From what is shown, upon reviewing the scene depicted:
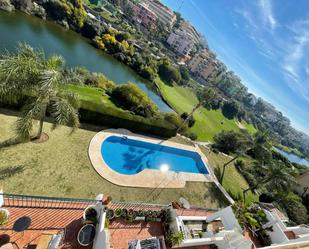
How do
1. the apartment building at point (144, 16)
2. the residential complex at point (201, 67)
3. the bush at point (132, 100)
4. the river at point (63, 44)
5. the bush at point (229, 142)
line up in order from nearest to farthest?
the bush at point (132, 100), the river at point (63, 44), the bush at point (229, 142), the apartment building at point (144, 16), the residential complex at point (201, 67)

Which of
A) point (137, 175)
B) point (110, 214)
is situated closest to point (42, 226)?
point (110, 214)

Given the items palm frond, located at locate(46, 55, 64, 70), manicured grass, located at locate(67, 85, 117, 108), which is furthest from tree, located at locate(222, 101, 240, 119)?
palm frond, located at locate(46, 55, 64, 70)

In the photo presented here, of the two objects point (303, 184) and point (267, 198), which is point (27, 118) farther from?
point (303, 184)

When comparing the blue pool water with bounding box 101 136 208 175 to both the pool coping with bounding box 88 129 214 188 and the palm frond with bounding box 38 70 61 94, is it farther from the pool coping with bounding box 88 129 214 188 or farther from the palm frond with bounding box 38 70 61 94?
the palm frond with bounding box 38 70 61 94

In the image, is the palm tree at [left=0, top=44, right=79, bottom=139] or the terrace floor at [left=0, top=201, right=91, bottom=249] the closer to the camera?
the terrace floor at [left=0, top=201, right=91, bottom=249]

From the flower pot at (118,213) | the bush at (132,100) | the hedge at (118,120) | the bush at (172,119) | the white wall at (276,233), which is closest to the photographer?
the flower pot at (118,213)

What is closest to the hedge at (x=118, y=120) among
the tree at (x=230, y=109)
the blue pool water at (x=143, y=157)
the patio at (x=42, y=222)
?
the blue pool water at (x=143, y=157)

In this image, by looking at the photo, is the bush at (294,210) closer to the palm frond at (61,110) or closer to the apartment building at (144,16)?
the palm frond at (61,110)
